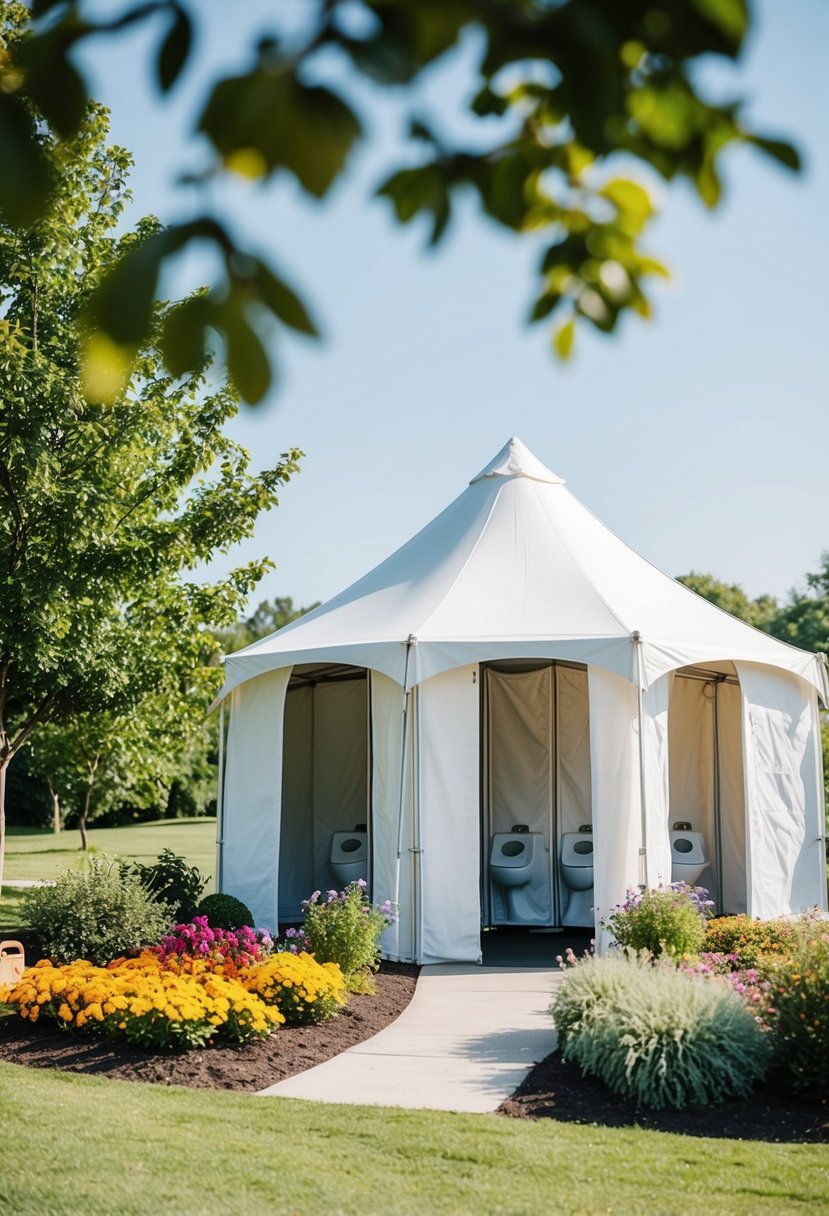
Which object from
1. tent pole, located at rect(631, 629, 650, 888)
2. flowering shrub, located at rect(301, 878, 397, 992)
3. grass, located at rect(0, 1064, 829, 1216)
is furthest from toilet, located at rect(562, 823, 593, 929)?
grass, located at rect(0, 1064, 829, 1216)

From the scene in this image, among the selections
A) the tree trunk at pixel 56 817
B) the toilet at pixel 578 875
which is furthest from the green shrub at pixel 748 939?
the tree trunk at pixel 56 817

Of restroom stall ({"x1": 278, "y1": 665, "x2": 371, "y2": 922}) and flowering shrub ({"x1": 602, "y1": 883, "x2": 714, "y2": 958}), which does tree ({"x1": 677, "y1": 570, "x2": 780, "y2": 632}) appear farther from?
flowering shrub ({"x1": 602, "y1": 883, "x2": 714, "y2": 958})

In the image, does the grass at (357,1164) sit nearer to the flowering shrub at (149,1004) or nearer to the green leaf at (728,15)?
the flowering shrub at (149,1004)

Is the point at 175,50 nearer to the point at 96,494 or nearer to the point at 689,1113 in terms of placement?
the point at 689,1113

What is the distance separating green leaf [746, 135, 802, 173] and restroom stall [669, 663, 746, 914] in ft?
37.0

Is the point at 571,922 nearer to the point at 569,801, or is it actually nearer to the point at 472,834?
the point at 569,801

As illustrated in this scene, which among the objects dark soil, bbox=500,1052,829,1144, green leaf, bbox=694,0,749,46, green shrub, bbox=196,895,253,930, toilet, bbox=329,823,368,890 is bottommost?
dark soil, bbox=500,1052,829,1144

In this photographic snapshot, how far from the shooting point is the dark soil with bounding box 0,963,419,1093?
633 cm

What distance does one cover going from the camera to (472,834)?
1029 cm

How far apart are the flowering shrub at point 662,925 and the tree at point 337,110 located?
6.87 m

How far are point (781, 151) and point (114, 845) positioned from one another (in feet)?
84.2

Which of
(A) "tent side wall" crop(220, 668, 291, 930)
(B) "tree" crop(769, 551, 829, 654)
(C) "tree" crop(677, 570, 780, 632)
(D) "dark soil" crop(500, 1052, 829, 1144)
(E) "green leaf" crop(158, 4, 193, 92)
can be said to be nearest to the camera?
(E) "green leaf" crop(158, 4, 193, 92)

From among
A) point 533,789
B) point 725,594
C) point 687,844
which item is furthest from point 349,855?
point 725,594

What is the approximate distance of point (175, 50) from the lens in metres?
1.57
